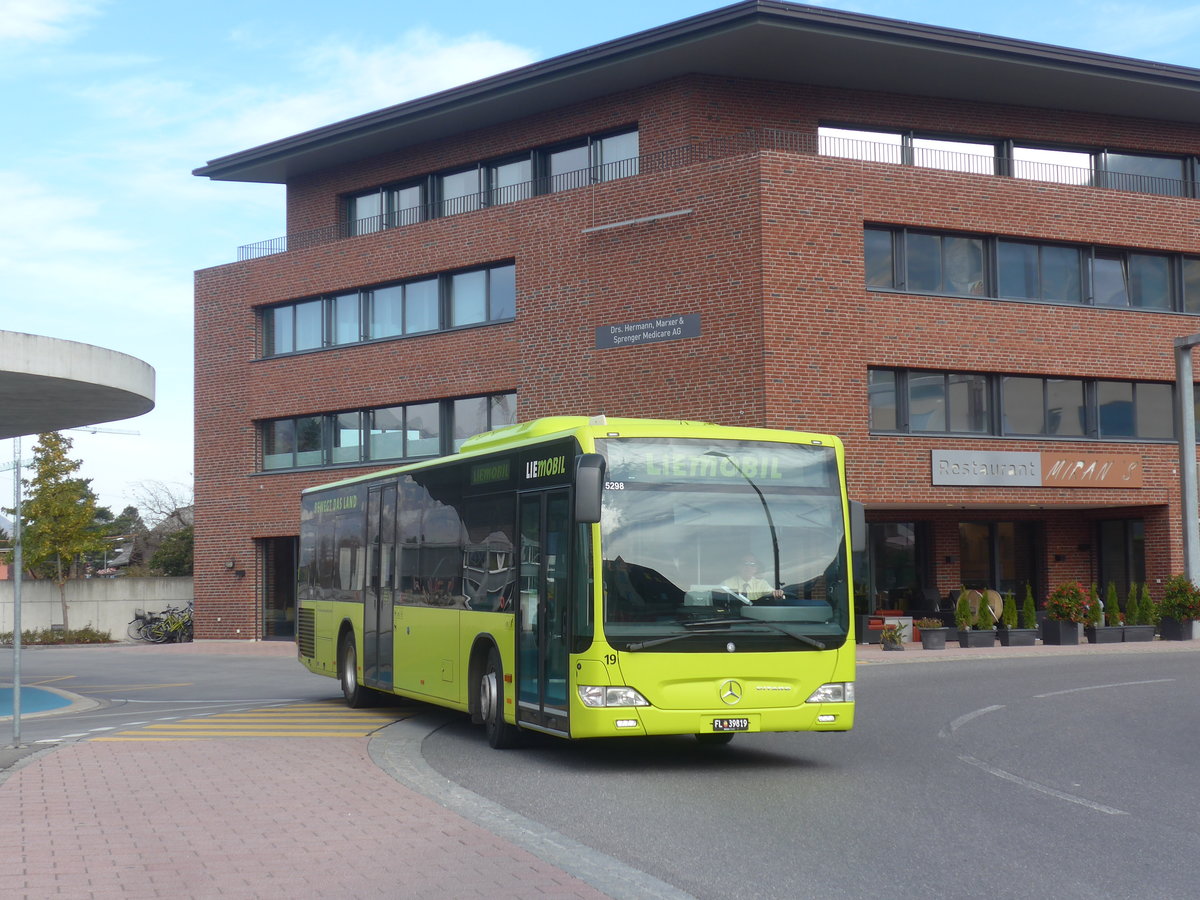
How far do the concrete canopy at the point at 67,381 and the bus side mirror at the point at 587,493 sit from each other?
28.9ft

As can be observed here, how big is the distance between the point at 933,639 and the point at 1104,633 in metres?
4.02

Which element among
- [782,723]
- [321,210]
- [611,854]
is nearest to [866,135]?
[321,210]

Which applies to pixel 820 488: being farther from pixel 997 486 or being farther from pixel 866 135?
pixel 866 135

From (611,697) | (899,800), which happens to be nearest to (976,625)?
(611,697)

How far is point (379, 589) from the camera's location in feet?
56.3

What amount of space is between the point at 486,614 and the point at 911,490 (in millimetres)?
19938

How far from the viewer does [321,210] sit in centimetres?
4175

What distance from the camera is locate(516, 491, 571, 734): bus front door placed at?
12.0 m

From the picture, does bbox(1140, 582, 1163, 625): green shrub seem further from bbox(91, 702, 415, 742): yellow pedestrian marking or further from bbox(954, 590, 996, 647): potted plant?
bbox(91, 702, 415, 742): yellow pedestrian marking

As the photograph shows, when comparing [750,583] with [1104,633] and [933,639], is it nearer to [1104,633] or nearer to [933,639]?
[933,639]

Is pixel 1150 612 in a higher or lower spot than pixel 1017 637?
higher

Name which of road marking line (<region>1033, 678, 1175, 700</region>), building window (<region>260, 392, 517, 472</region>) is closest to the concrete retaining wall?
building window (<region>260, 392, 517, 472</region>)

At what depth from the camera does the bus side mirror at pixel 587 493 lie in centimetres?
1110

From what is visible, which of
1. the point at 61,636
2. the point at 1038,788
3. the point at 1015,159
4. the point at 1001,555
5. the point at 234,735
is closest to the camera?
the point at 1038,788
